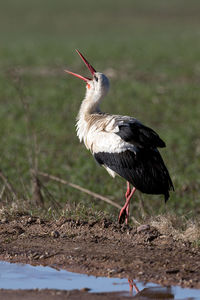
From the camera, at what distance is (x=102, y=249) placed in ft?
19.4

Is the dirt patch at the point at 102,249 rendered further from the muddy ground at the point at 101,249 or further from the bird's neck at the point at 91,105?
the bird's neck at the point at 91,105

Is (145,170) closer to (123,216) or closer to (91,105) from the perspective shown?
(123,216)

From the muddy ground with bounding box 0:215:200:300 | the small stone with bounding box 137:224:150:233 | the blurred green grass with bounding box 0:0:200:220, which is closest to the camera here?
the muddy ground with bounding box 0:215:200:300

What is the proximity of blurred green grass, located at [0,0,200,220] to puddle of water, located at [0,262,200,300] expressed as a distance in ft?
5.76

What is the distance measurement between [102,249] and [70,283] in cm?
78

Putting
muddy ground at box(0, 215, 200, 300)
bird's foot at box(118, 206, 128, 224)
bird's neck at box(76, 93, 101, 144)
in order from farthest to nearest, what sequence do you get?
bird's neck at box(76, 93, 101, 144) → bird's foot at box(118, 206, 128, 224) → muddy ground at box(0, 215, 200, 300)

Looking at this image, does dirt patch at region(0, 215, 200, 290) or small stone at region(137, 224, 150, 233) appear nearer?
dirt patch at region(0, 215, 200, 290)

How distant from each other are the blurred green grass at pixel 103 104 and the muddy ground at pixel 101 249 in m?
0.75

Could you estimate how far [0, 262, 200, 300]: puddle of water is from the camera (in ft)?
16.3

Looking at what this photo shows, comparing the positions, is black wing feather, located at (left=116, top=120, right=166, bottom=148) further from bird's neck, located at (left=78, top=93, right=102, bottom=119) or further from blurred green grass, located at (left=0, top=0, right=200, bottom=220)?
blurred green grass, located at (left=0, top=0, right=200, bottom=220)

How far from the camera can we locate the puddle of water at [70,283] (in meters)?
4.98

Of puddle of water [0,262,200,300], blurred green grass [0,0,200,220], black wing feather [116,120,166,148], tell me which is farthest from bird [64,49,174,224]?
puddle of water [0,262,200,300]

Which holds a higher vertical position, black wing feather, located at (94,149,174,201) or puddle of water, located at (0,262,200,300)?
black wing feather, located at (94,149,174,201)

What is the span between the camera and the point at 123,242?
20.1 feet
